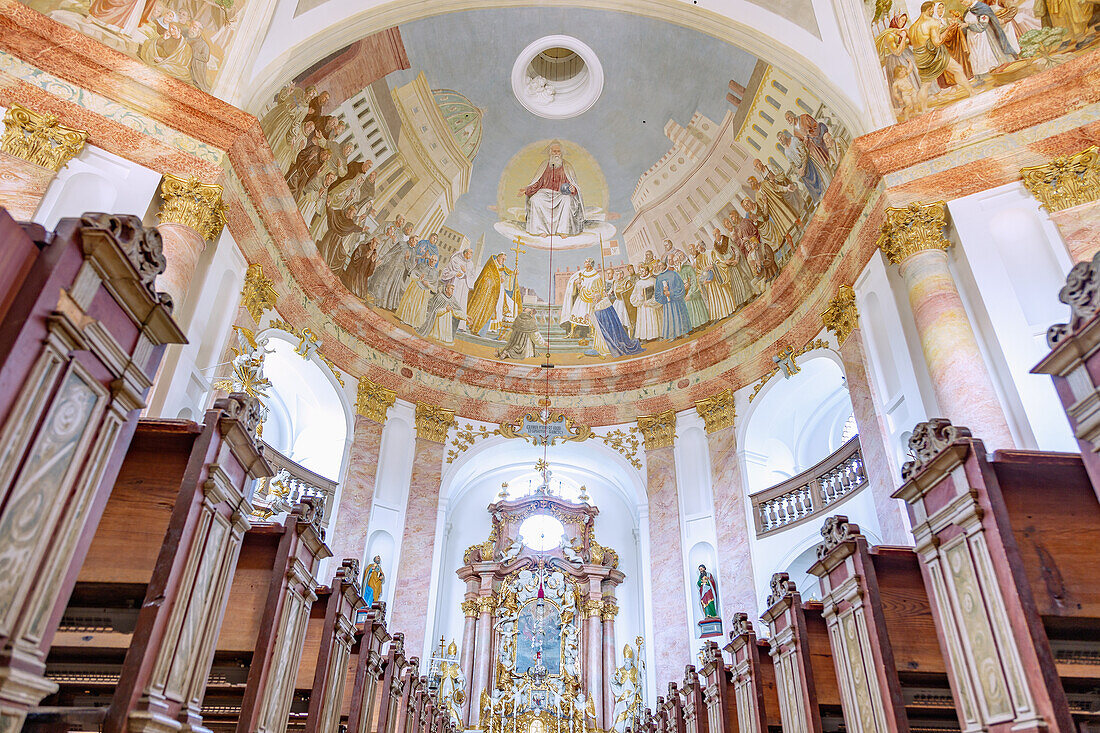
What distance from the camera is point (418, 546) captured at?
50.2 ft

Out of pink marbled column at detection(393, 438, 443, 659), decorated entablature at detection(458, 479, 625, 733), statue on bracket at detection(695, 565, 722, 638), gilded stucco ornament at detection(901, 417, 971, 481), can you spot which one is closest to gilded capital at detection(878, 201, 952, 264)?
statue on bracket at detection(695, 565, 722, 638)

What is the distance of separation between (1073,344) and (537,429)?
14503 millimetres

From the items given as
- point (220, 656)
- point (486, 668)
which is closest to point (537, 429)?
point (486, 668)

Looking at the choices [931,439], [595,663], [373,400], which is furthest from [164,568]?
[595,663]

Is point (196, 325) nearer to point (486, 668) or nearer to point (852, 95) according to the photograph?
point (486, 668)

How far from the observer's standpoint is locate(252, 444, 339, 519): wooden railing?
12.9 meters

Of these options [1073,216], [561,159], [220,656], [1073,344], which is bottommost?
[220,656]

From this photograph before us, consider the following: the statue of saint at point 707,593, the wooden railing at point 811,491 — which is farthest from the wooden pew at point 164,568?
the statue of saint at point 707,593

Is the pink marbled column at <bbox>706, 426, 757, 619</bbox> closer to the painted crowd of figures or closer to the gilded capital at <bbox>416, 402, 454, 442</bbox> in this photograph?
the gilded capital at <bbox>416, 402, 454, 442</bbox>

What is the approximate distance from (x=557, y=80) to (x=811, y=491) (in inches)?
416

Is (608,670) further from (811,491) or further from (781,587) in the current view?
(781,587)

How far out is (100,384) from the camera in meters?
3.25

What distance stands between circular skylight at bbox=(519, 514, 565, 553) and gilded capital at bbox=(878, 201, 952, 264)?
405 inches

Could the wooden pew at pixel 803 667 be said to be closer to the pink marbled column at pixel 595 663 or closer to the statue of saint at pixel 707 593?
the statue of saint at pixel 707 593
